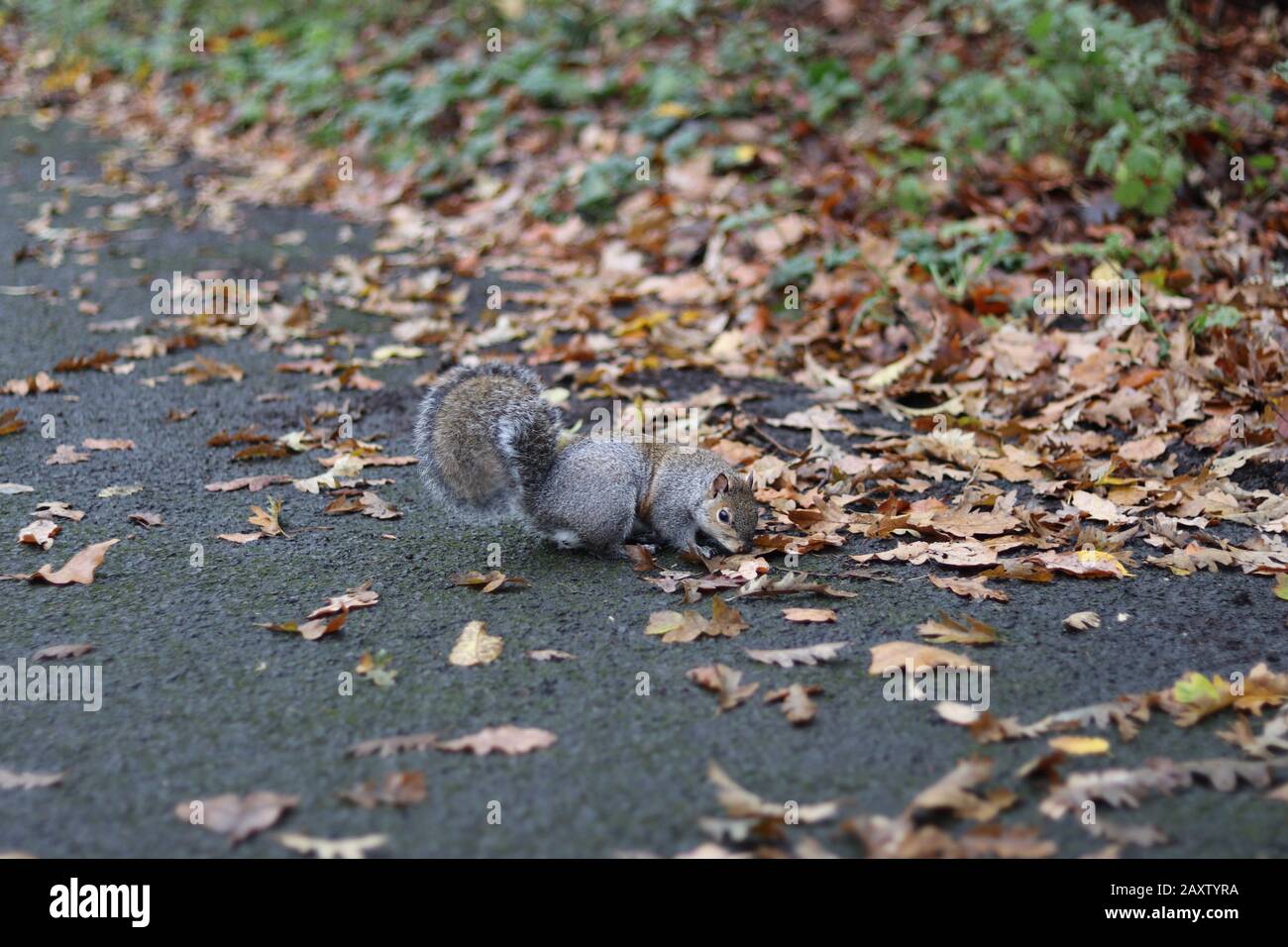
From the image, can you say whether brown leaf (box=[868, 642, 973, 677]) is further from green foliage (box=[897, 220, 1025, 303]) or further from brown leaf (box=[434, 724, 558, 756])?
green foliage (box=[897, 220, 1025, 303])

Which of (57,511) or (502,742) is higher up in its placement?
(57,511)

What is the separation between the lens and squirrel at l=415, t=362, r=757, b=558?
4.36m

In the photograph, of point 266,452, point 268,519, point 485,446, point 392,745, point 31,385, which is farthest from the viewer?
point 31,385

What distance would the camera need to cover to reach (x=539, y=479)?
176 inches

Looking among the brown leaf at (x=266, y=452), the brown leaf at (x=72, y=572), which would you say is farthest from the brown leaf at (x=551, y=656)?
the brown leaf at (x=266, y=452)

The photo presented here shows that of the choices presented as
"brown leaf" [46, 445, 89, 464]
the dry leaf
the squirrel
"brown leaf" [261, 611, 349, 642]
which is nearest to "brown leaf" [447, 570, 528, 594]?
the squirrel

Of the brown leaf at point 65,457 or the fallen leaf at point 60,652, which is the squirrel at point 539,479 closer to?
the fallen leaf at point 60,652

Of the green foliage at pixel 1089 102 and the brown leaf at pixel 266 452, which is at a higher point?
the green foliage at pixel 1089 102

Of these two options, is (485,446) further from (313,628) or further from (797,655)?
(797,655)

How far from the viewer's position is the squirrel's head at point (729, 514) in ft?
14.5

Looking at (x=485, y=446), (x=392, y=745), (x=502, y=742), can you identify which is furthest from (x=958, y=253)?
(x=392, y=745)

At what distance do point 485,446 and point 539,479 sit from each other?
26 centimetres

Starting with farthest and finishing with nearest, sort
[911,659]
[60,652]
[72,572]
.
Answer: [72,572] → [60,652] → [911,659]
